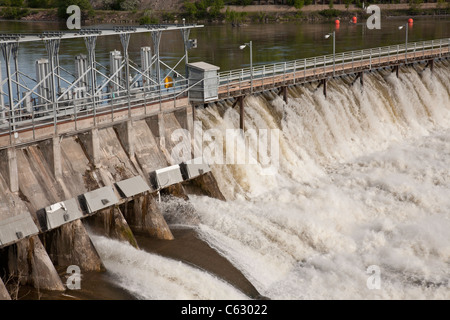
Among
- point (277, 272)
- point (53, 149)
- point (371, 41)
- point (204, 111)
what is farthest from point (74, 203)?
point (371, 41)

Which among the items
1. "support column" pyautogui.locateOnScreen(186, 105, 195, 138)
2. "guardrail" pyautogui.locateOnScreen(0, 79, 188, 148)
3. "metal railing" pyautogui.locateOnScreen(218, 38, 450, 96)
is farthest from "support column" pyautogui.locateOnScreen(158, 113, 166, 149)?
"metal railing" pyautogui.locateOnScreen(218, 38, 450, 96)

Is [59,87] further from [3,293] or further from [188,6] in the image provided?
[188,6]

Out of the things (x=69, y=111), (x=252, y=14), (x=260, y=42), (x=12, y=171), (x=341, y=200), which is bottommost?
(x=252, y=14)

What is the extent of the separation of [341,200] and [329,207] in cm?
122

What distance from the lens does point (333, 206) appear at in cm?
3369

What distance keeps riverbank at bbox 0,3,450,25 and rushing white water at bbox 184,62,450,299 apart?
280 ft

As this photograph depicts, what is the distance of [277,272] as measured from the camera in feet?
88.5

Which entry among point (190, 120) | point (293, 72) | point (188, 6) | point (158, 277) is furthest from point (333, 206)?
point (188, 6)

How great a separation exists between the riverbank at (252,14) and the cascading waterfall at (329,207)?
281ft

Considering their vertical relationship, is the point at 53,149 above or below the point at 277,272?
above

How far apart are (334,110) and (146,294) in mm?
23899

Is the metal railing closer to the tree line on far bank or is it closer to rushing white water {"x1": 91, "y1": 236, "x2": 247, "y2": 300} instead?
rushing white water {"x1": 91, "y1": 236, "x2": 247, "y2": 300}

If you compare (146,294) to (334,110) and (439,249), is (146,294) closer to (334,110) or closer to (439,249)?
(439,249)

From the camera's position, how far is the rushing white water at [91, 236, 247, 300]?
78.8ft
